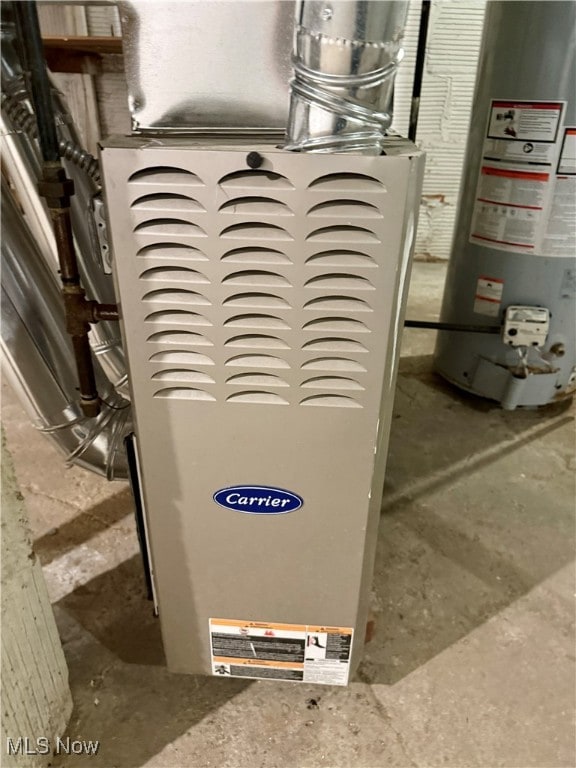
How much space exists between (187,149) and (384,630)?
0.96 metres

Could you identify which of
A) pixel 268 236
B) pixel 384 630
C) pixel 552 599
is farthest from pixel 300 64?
pixel 552 599

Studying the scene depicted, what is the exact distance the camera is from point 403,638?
1.13 meters

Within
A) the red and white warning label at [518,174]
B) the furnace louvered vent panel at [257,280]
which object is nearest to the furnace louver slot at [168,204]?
the furnace louvered vent panel at [257,280]

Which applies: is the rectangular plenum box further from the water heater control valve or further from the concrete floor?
the water heater control valve

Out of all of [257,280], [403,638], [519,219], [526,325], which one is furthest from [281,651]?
[519,219]

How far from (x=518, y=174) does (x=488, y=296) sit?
360mm

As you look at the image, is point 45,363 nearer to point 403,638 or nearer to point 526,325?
point 403,638

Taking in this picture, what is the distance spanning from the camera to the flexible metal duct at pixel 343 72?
59 cm

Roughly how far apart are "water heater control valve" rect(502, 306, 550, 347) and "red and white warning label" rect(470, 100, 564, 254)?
174 millimetres

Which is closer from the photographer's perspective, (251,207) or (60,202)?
(251,207)

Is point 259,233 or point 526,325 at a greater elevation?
point 259,233

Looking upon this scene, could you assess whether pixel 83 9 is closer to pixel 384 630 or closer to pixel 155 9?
pixel 155 9

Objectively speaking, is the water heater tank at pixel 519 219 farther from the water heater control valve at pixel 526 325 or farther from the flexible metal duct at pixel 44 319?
the flexible metal duct at pixel 44 319

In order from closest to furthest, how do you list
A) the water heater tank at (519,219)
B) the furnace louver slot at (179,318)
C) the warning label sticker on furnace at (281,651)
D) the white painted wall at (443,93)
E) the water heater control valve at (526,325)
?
the furnace louver slot at (179,318) → the warning label sticker on furnace at (281,651) → the water heater tank at (519,219) → the water heater control valve at (526,325) → the white painted wall at (443,93)
